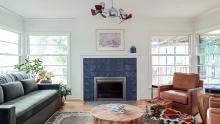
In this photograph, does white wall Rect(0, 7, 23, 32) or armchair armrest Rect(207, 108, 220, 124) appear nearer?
armchair armrest Rect(207, 108, 220, 124)

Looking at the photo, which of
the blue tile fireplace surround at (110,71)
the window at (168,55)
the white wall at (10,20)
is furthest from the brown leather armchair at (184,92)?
the white wall at (10,20)

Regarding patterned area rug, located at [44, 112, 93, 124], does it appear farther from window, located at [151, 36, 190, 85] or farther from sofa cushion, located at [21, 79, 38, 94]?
window, located at [151, 36, 190, 85]

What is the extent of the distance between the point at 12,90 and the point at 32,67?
6.05 ft

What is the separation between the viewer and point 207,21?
516cm

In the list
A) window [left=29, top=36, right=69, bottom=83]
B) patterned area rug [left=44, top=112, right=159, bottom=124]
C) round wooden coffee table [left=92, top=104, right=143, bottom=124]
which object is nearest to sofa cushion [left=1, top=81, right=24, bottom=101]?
patterned area rug [left=44, top=112, right=159, bottom=124]

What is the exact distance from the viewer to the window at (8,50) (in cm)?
482

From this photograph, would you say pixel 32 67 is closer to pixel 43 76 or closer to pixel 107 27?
pixel 43 76

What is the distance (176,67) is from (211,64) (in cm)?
110

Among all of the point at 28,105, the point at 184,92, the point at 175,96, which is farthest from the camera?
the point at 184,92

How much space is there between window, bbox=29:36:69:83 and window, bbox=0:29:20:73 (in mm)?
472

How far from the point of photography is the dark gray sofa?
8.31 ft

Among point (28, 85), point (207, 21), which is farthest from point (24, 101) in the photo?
point (207, 21)

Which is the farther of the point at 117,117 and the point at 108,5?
the point at 108,5

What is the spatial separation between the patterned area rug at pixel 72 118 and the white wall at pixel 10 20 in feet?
8.19
